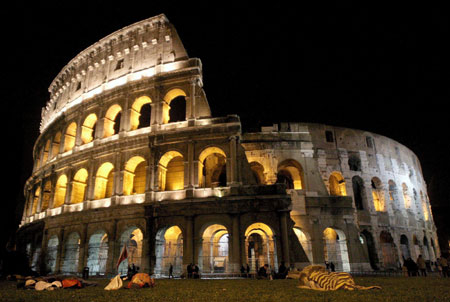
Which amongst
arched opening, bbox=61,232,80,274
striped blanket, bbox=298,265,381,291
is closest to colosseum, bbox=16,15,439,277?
arched opening, bbox=61,232,80,274

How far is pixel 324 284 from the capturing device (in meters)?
8.42

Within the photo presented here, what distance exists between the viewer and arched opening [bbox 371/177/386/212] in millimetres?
26328

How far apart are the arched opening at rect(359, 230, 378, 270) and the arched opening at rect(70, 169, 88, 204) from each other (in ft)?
71.8

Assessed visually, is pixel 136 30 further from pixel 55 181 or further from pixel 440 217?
pixel 440 217

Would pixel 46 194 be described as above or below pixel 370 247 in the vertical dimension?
above

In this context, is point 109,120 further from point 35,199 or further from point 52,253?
point 35,199

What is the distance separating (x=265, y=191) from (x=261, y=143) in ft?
20.4

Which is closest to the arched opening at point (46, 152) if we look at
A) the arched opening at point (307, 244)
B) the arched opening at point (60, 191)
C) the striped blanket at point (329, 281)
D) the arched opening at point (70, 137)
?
the arched opening at point (70, 137)

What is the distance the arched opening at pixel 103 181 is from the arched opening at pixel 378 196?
72.3 ft

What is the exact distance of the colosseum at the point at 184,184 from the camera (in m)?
17.4

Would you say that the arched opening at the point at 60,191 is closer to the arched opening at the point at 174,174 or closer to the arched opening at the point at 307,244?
the arched opening at the point at 174,174

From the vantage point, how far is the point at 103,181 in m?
21.4

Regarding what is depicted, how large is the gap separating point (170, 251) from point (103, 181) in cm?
692

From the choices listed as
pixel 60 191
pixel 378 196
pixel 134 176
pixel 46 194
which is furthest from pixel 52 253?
pixel 378 196
